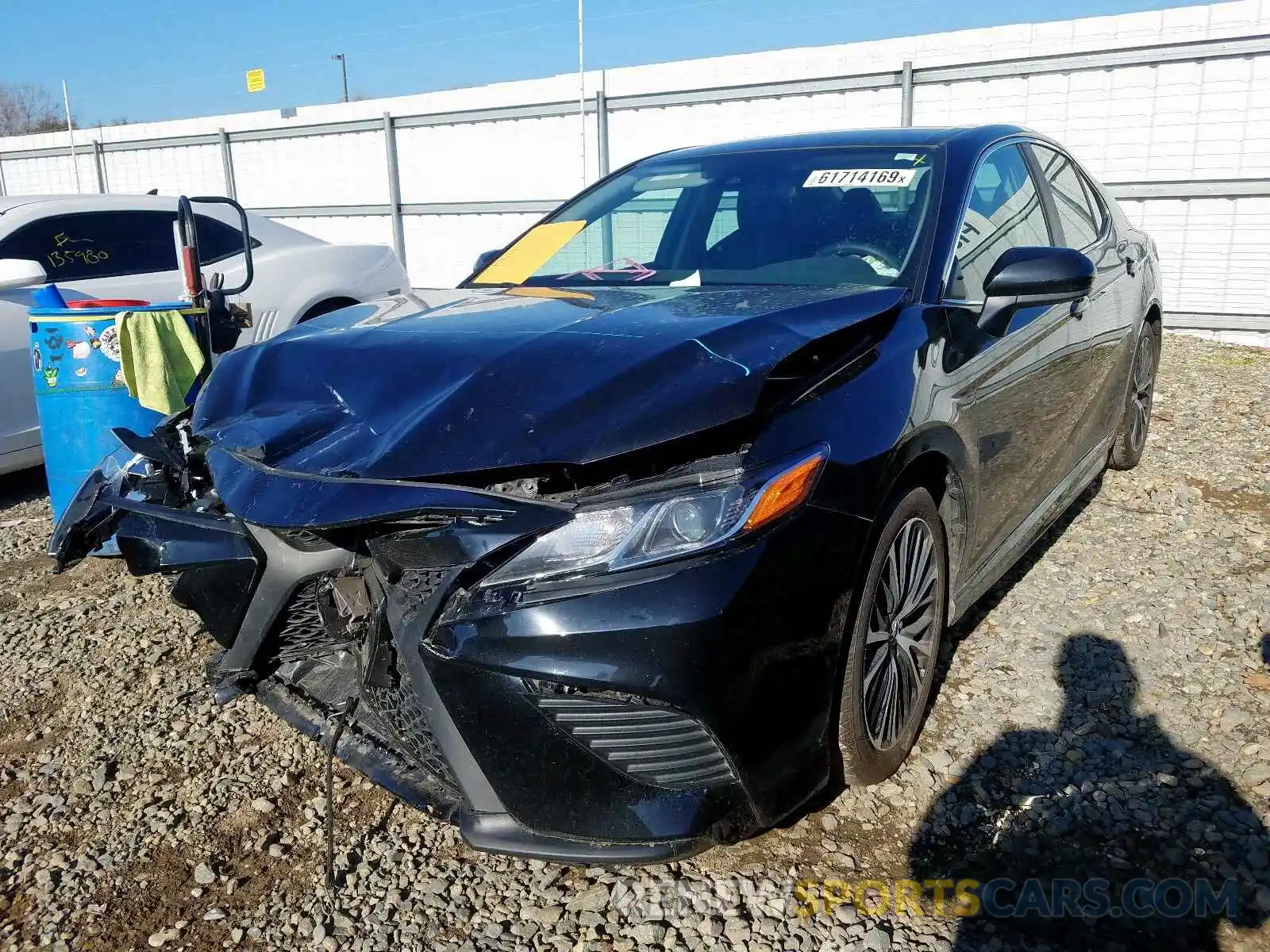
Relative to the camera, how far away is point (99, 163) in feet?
56.5

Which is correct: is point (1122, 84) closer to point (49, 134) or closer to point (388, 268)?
point (388, 268)

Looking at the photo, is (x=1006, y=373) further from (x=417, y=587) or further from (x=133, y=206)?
(x=133, y=206)

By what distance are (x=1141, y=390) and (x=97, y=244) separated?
550cm

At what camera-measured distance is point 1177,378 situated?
732 cm

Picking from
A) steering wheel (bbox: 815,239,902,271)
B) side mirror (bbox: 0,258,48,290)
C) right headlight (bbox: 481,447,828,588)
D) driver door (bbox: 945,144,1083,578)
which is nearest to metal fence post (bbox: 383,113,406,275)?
side mirror (bbox: 0,258,48,290)

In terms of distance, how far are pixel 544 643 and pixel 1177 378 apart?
7.06m

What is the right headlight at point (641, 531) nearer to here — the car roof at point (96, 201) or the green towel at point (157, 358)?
the green towel at point (157, 358)

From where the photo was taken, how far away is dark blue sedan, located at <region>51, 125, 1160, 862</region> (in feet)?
5.82

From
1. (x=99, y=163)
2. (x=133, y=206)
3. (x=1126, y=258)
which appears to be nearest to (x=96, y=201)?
(x=133, y=206)

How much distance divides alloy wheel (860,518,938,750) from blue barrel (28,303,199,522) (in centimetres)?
312

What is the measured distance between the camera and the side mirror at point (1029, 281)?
2564 mm

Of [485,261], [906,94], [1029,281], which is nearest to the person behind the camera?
[1029,281]

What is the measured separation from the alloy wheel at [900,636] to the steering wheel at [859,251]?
79 centimetres

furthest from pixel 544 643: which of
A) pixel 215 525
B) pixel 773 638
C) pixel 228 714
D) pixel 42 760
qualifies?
pixel 42 760
